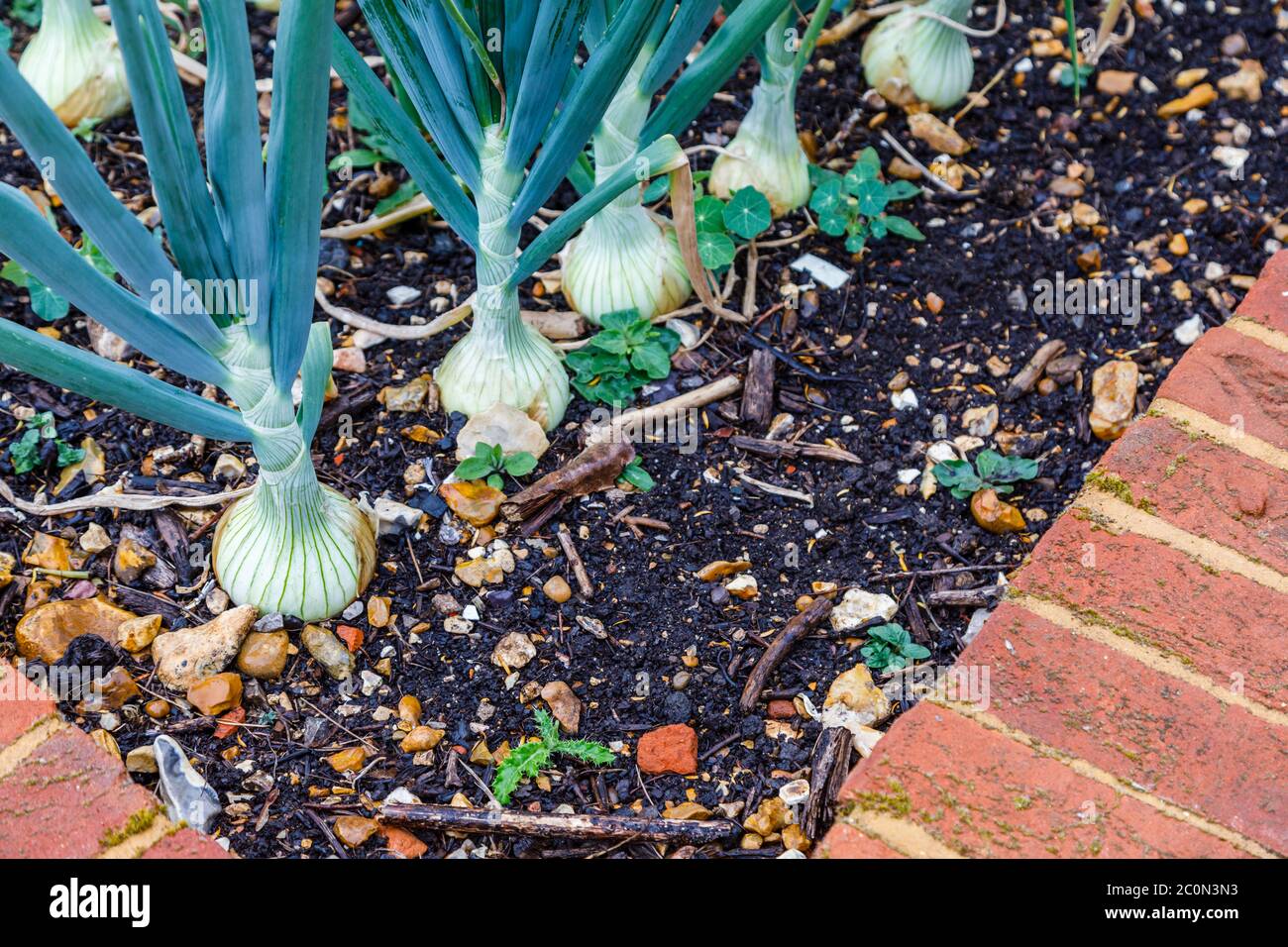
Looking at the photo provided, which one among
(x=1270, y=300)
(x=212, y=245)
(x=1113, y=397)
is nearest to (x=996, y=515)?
(x=1113, y=397)

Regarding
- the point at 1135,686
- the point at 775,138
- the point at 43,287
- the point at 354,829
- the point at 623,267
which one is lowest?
the point at 354,829

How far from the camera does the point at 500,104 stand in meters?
1.95

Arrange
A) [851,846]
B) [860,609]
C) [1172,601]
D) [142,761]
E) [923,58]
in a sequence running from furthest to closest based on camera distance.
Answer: [923,58]
[860,609]
[142,761]
[1172,601]
[851,846]

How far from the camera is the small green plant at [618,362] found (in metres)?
2.20

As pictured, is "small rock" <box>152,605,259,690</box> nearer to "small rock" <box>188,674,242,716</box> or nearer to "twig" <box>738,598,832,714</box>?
"small rock" <box>188,674,242,716</box>

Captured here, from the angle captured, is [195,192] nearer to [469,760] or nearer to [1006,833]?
[469,760]

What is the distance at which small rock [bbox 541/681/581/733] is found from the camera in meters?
1.78

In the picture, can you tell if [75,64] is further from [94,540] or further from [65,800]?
[65,800]

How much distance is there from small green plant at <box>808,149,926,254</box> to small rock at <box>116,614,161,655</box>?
1.38 m

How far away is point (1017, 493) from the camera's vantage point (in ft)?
6.95

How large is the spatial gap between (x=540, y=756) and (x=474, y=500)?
0.47 m

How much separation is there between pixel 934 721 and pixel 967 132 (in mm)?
1666

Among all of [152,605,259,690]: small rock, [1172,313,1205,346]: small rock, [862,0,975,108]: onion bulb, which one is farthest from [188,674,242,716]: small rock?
[862,0,975,108]: onion bulb
